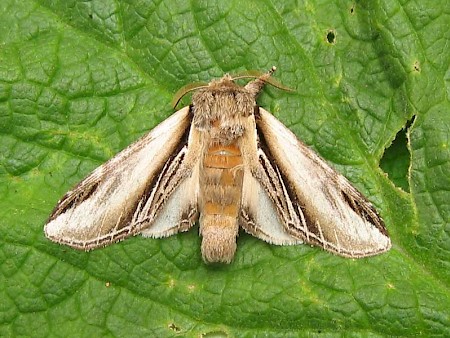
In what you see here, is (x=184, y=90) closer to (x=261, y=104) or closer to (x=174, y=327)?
(x=261, y=104)

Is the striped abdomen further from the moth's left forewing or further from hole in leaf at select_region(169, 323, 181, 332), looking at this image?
hole in leaf at select_region(169, 323, 181, 332)

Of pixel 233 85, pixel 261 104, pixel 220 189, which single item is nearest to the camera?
pixel 220 189

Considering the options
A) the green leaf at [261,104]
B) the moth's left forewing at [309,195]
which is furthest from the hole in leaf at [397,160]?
the moth's left forewing at [309,195]

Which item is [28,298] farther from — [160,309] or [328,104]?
[328,104]

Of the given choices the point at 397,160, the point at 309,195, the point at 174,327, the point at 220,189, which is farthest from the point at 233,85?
the point at 174,327

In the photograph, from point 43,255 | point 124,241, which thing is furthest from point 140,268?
point 43,255

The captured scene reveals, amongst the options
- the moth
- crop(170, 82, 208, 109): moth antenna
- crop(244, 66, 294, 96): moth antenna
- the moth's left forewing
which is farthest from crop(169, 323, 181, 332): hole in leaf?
crop(244, 66, 294, 96): moth antenna
